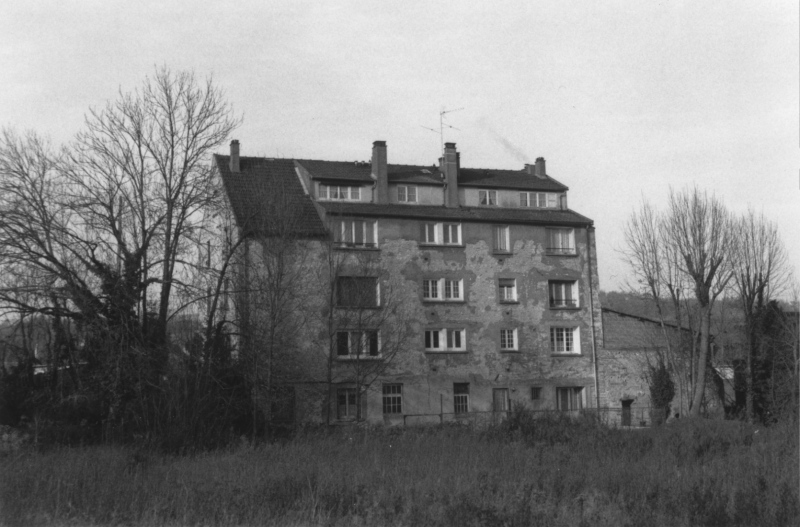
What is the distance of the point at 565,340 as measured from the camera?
46500mm

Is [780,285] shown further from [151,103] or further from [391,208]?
[151,103]

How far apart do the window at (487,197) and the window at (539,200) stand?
157 centimetres

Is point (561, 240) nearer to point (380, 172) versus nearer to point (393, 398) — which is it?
point (380, 172)

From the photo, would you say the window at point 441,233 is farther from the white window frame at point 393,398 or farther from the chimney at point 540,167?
the chimney at point 540,167

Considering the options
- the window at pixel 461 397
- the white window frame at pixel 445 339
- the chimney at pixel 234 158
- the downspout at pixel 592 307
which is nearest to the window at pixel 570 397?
the downspout at pixel 592 307

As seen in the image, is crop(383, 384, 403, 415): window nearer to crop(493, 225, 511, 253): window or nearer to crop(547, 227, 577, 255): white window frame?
crop(493, 225, 511, 253): window

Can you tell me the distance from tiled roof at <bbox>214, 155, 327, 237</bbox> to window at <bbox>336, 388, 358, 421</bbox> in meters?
7.82

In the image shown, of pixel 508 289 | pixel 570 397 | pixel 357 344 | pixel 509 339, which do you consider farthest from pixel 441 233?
pixel 570 397

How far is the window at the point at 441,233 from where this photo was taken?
148 feet

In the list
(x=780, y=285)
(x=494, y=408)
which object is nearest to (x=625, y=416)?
(x=494, y=408)

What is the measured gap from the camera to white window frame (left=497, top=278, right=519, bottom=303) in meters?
45.7

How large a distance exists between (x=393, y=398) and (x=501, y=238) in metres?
10.6

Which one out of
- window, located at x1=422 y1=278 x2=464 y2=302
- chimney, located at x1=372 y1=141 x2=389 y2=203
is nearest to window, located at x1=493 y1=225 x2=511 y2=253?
window, located at x1=422 y1=278 x2=464 y2=302

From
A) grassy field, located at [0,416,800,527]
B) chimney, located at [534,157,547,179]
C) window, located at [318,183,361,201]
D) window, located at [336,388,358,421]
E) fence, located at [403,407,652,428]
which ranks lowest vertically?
grassy field, located at [0,416,800,527]
